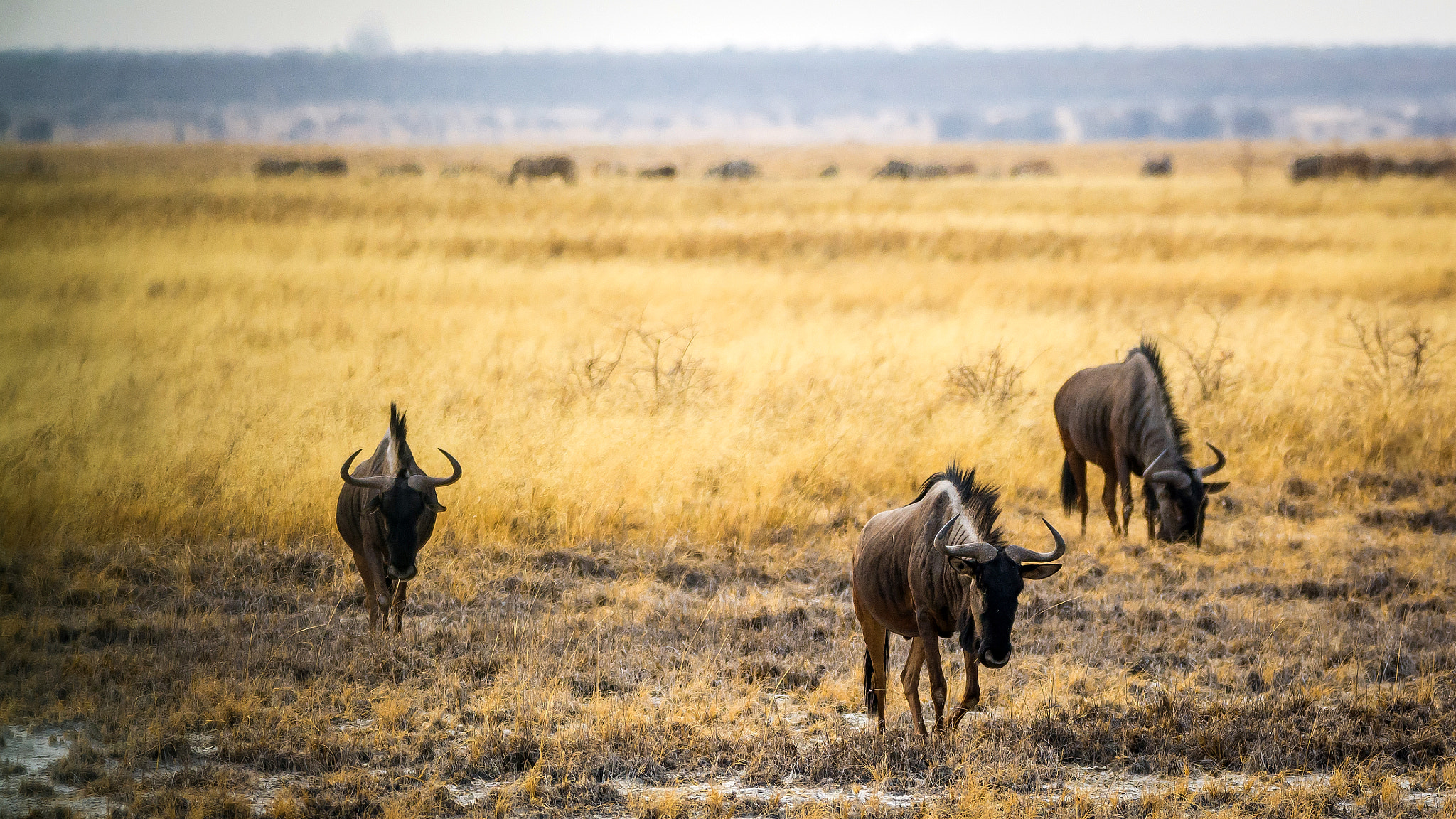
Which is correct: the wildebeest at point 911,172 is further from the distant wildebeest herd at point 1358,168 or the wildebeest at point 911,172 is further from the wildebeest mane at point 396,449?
the wildebeest mane at point 396,449

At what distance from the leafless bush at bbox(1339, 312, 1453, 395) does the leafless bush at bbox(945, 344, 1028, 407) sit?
3.85 m

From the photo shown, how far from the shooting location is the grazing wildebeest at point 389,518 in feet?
21.8

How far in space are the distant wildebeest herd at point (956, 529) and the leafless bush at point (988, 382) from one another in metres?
2.29

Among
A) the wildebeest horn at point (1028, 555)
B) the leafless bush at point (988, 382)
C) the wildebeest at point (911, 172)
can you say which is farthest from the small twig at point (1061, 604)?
the wildebeest at point (911, 172)

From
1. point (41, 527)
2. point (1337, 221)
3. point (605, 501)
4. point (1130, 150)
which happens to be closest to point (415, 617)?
point (605, 501)

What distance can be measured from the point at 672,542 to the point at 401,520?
2.81m

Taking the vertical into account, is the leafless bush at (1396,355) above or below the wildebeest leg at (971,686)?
above

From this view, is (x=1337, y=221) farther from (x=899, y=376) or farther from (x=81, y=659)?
(x=81, y=659)

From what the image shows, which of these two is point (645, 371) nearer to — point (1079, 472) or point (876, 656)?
point (1079, 472)

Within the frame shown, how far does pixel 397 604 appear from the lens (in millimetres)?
6949

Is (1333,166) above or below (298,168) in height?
above

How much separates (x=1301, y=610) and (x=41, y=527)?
882cm

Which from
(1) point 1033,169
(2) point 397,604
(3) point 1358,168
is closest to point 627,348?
(2) point 397,604

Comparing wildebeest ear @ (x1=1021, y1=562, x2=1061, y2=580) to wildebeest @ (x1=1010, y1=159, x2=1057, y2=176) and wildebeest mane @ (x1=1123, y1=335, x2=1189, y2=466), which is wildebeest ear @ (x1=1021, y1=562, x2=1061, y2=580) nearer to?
wildebeest mane @ (x1=1123, y1=335, x2=1189, y2=466)
